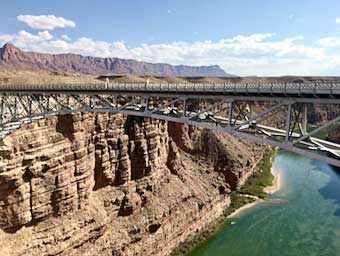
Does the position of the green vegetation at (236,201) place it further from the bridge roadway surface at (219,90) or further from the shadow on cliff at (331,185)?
the bridge roadway surface at (219,90)

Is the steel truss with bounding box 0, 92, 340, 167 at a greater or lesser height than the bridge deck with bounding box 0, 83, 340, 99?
lesser

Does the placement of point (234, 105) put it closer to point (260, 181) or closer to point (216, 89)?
point (216, 89)

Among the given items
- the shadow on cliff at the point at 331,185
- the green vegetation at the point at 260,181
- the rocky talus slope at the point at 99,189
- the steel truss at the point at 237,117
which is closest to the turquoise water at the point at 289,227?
the shadow on cliff at the point at 331,185

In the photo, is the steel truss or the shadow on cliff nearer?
the steel truss

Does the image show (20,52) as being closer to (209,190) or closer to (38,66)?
(38,66)

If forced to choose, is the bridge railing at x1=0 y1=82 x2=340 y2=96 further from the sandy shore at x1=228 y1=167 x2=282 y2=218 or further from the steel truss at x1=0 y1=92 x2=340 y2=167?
the sandy shore at x1=228 y1=167 x2=282 y2=218

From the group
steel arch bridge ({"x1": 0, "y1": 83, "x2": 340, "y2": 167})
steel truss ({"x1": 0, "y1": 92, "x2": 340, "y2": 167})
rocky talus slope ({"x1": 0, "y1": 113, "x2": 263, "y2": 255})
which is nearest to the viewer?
steel arch bridge ({"x1": 0, "y1": 83, "x2": 340, "y2": 167})

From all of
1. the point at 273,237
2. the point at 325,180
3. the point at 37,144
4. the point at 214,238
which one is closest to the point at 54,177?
the point at 37,144

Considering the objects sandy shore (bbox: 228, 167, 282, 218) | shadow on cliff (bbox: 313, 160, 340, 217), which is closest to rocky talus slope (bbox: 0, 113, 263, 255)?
sandy shore (bbox: 228, 167, 282, 218)
